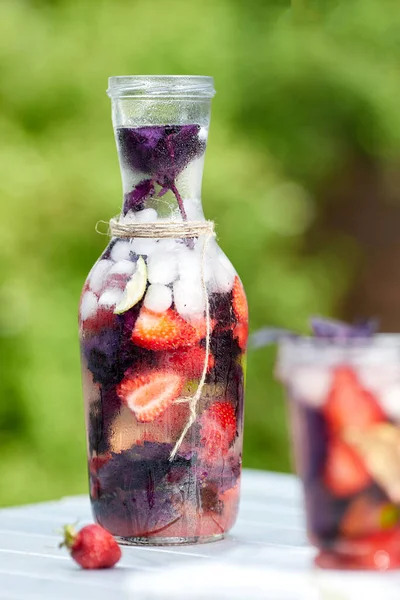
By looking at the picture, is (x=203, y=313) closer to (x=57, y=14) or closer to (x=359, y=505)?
(x=359, y=505)

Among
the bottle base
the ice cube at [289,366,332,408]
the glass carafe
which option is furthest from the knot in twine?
the ice cube at [289,366,332,408]

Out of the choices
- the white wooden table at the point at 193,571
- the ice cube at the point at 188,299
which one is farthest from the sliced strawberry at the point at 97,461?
the ice cube at the point at 188,299

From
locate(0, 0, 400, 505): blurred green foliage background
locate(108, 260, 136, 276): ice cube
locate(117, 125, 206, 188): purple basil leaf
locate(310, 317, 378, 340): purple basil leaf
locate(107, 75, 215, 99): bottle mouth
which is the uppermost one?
locate(107, 75, 215, 99): bottle mouth

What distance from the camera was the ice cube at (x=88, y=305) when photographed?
1.44 meters

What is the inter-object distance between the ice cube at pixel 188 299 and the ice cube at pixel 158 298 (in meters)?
0.01

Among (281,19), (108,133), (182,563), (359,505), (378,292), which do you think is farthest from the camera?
(378,292)

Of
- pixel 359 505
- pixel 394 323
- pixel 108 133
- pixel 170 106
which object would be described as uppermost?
pixel 170 106

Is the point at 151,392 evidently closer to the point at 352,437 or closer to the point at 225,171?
the point at 352,437

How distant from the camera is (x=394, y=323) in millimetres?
5078

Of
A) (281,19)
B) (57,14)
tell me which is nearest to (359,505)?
(57,14)

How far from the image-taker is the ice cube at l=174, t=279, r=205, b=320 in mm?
1404

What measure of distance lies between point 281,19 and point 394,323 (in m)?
1.43

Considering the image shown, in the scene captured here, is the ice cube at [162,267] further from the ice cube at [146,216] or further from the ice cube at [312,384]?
the ice cube at [312,384]

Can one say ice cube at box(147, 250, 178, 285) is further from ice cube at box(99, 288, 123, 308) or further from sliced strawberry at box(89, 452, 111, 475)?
sliced strawberry at box(89, 452, 111, 475)
